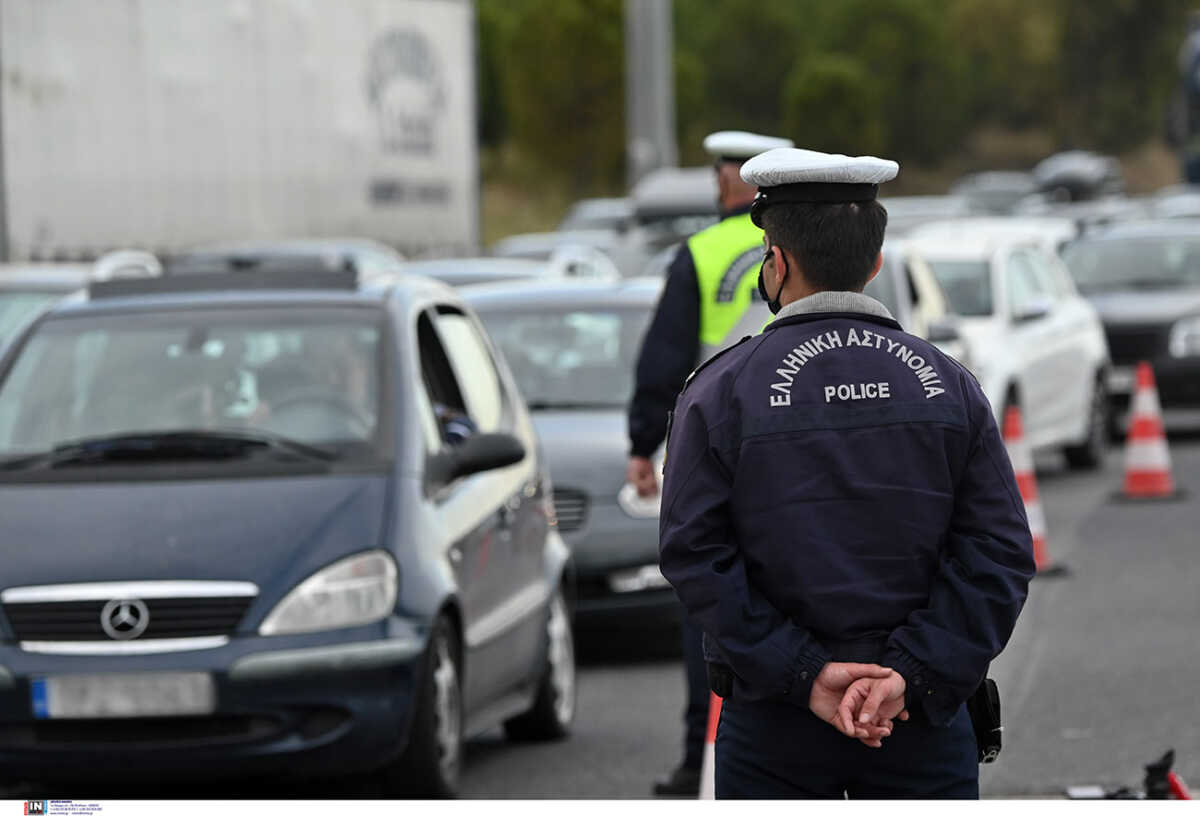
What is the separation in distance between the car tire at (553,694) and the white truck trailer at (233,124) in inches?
393

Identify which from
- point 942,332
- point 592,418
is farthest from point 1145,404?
point 592,418

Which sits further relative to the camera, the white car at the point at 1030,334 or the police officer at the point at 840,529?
the white car at the point at 1030,334

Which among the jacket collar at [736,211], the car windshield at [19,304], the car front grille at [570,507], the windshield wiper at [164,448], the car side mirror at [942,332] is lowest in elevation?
the car front grille at [570,507]

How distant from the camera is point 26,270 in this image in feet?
45.8

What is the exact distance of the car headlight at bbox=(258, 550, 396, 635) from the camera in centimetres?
657

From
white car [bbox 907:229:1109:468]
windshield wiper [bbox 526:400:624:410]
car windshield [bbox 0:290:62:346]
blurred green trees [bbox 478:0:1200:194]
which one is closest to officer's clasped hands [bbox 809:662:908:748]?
windshield wiper [bbox 526:400:624:410]

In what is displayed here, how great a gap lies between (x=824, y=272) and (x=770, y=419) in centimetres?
26

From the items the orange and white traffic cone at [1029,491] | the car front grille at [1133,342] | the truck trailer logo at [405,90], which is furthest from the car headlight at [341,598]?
the truck trailer logo at [405,90]

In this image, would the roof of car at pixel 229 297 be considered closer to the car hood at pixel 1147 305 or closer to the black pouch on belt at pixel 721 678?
the black pouch on belt at pixel 721 678

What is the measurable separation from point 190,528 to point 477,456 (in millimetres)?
985

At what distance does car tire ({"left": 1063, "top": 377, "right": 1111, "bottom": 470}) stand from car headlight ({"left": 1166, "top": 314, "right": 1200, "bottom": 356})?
1344 mm

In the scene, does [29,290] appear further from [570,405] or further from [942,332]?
[942,332]

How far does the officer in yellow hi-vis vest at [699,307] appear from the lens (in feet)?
22.5
